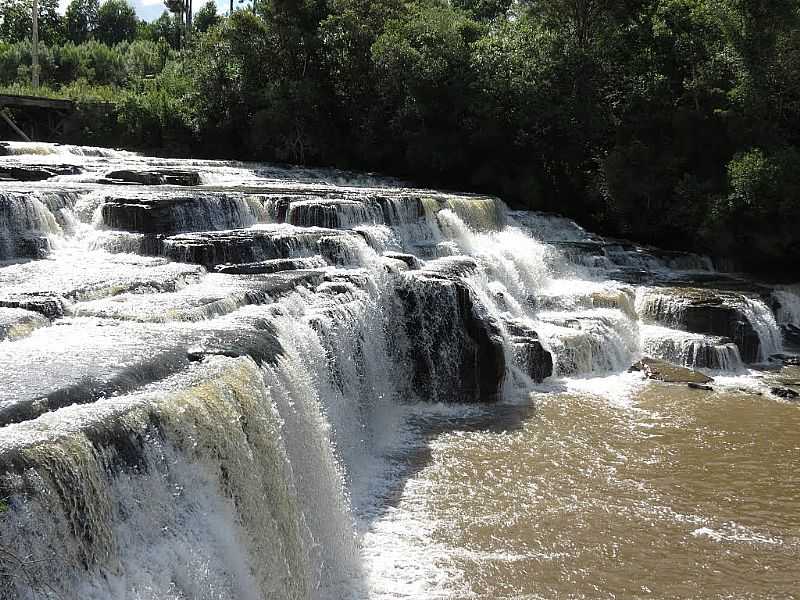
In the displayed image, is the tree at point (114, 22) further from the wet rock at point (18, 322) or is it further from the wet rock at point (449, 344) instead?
the wet rock at point (18, 322)

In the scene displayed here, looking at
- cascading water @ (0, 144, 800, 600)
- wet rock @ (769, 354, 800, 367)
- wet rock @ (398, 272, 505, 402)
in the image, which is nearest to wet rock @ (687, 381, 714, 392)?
cascading water @ (0, 144, 800, 600)

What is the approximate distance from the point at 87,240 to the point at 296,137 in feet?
47.4

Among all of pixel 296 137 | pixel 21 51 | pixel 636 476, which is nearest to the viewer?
pixel 636 476

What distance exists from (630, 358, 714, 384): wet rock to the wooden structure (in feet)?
80.5

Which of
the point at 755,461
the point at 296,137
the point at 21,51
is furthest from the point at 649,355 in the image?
the point at 21,51

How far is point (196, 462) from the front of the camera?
269 inches

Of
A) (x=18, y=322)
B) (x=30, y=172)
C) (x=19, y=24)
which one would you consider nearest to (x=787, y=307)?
(x=18, y=322)

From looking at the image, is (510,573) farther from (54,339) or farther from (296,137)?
(296,137)

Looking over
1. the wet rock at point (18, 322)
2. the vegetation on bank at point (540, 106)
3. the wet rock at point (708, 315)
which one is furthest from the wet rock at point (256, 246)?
the vegetation on bank at point (540, 106)

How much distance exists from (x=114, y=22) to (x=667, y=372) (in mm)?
73003

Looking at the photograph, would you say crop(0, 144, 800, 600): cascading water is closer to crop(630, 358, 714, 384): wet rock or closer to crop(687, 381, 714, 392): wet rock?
crop(630, 358, 714, 384): wet rock

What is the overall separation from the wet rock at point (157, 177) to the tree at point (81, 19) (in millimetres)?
60182

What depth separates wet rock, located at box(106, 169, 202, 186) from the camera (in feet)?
61.0

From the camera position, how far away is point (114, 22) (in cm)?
7606
